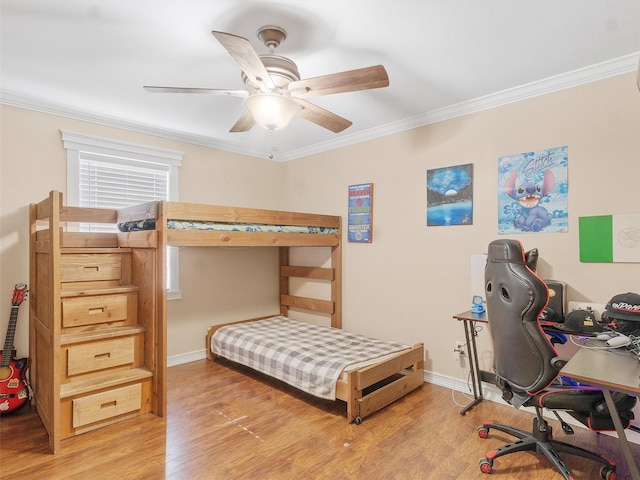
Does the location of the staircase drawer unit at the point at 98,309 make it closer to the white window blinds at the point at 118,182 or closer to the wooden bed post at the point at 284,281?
the white window blinds at the point at 118,182

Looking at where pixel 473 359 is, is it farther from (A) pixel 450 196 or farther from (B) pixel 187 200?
(B) pixel 187 200

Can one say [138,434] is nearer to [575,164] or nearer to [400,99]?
[400,99]

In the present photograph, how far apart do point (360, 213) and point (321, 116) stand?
163 centimetres

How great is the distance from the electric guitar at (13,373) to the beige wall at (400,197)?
0.17 m

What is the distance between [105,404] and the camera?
95.5 inches

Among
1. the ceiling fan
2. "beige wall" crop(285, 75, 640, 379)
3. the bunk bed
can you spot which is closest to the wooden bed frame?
the bunk bed

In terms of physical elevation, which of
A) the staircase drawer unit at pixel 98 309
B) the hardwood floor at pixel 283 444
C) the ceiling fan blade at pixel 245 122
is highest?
the ceiling fan blade at pixel 245 122

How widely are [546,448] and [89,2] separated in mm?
3337

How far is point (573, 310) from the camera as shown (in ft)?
7.78

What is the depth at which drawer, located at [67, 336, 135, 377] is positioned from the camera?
7.97 ft

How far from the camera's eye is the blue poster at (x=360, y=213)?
3.78m

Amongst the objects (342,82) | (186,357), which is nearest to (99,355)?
(186,357)

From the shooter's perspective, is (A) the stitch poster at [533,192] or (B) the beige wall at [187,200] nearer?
(A) the stitch poster at [533,192]

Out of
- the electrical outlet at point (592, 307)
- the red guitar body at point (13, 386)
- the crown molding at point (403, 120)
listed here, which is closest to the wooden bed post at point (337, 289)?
the crown molding at point (403, 120)
